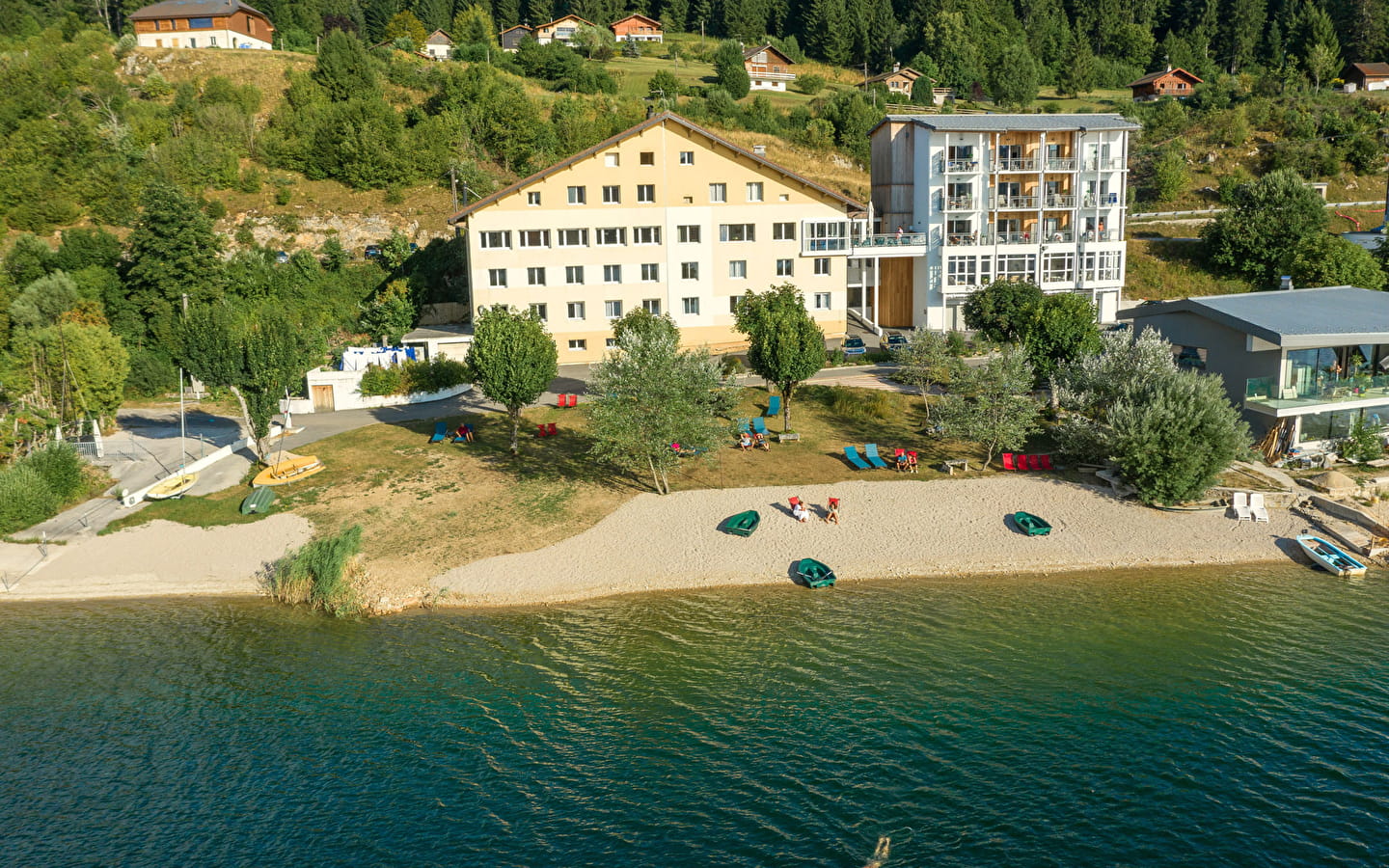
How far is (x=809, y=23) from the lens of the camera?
15112 centimetres

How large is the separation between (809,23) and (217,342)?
126837 millimetres

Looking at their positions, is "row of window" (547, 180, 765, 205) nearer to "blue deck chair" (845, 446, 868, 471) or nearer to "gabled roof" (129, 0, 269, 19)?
"blue deck chair" (845, 446, 868, 471)

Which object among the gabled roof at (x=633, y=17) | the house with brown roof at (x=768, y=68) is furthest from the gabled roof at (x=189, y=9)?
the house with brown roof at (x=768, y=68)

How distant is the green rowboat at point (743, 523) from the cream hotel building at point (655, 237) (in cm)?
2698

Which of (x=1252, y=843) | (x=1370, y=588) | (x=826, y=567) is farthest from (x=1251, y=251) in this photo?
(x=1252, y=843)

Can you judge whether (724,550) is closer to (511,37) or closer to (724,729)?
(724,729)

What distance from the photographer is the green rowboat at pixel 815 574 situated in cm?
3675

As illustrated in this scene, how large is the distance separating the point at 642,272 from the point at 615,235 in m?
2.86

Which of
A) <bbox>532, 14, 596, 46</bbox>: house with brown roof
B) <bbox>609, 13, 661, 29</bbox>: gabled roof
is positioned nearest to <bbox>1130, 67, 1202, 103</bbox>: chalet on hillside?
<bbox>609, 13, 661, 29</bbox>: gabled roof

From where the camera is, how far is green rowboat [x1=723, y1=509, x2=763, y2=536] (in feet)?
131

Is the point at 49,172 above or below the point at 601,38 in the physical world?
below

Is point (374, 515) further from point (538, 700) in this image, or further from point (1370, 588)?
point (1370, 588)

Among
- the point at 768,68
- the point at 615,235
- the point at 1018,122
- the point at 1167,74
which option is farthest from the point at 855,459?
the point at 1167,74

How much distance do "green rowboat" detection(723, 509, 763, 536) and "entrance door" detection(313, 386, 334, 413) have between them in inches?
1039
